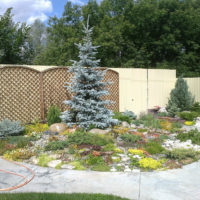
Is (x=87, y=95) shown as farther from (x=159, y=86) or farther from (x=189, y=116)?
(x=159, y=86)

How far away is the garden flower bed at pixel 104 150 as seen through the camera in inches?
177

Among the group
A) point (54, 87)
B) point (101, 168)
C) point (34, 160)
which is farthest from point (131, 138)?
point (54, 87)

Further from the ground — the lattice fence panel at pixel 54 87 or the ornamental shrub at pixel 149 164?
the lattice fence panel at pixel 54 87

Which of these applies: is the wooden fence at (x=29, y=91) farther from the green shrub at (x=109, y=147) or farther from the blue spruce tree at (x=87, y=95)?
the green shrub at (x=109, y=147)

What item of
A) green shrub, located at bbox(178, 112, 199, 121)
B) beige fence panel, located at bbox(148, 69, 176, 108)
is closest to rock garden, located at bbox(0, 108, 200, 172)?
green shrub, located at bbox(178, 112, 199, 121)

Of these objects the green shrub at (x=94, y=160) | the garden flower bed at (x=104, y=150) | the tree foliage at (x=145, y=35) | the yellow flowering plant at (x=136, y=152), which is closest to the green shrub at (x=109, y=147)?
the garden flower bed at (x=104, y=150)

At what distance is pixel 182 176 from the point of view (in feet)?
13.1

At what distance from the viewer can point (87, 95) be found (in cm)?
740

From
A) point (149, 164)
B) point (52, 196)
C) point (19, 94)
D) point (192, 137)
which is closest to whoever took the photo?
point (52, 196)

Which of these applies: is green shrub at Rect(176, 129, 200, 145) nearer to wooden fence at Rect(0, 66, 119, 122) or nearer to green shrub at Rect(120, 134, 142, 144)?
green shrub at Rect(120, 134, 142, 144)

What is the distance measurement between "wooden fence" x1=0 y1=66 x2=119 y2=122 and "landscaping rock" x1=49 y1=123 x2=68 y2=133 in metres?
1.17

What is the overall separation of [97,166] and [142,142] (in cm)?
177

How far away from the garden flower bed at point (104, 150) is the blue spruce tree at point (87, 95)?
1.91 ft

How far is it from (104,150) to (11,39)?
1113 centimetres
